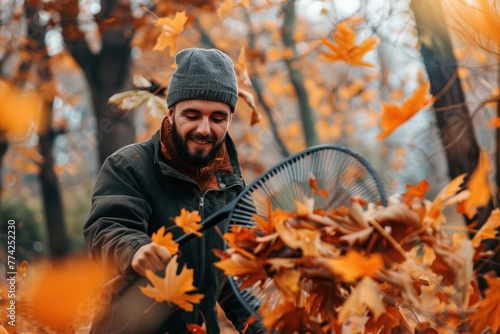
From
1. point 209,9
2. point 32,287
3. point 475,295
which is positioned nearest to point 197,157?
point 475,295

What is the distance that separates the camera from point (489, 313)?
68.9 inches

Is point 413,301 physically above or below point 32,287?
above

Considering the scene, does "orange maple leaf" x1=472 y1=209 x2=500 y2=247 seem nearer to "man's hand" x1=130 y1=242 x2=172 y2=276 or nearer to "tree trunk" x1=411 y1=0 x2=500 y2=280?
"man's hand" x1=130 y1=242 x2=172 y2=276

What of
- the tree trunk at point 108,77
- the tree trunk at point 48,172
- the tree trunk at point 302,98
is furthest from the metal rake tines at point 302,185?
the tree trunk at point 48,172

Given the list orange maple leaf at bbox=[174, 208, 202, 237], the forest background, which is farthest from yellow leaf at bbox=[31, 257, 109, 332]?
orange maple leaf at bbox=[174, 208, 202, 237]

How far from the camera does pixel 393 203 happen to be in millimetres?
1736

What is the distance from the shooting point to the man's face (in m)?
2.43

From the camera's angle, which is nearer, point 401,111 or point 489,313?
point 489,313

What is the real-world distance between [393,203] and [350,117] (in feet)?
60.2

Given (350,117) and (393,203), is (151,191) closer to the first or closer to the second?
→ (393,203)

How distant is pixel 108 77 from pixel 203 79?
389cm

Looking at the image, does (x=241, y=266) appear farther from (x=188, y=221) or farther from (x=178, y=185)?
(x=178, y=185)

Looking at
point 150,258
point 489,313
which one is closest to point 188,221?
point 150,258

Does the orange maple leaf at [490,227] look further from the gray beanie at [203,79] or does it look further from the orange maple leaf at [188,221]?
the gray beanie at [203,79]
